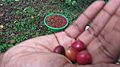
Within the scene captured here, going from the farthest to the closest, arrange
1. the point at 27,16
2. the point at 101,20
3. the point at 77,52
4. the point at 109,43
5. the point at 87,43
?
the point at 27,16 < the point at 77,52 < the point at 87,43 < the point at 101,20 < the point at 109,43

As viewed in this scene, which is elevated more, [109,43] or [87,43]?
[109,43]

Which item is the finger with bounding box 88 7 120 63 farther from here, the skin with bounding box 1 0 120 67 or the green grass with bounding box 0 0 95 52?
the green grass with bounding box 0 0 95 52

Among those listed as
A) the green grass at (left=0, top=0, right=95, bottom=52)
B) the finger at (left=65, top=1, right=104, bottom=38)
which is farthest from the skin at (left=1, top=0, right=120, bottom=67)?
the green grass at (left=0, top=0, right=95, bottom=52)

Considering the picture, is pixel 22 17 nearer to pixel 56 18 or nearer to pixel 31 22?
pixel 31 22

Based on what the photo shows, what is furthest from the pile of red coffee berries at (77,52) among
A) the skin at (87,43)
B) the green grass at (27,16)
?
the green grass at (27,16)

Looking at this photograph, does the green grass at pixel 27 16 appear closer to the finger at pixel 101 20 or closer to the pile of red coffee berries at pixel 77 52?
the pile of red coffee berries at pixel 77 52

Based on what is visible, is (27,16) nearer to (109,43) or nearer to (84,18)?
(84,18)

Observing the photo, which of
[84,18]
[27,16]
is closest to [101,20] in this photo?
[84,18]
